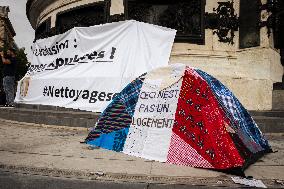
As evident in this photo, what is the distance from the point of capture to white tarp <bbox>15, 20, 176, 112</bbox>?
6648mm

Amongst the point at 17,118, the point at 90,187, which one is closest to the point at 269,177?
the point at 90,187

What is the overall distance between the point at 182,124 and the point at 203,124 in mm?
281

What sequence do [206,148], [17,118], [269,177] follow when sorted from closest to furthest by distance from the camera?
[269,177], [206,148], [17,118]

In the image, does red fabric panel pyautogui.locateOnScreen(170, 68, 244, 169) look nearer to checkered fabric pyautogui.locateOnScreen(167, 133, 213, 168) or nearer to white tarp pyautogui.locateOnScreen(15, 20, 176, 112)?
A: checkered fabric pyautogui.locateOnScreen(167, 133, 213, 168)

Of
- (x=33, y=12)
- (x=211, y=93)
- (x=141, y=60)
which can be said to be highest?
(x=33, y=12)

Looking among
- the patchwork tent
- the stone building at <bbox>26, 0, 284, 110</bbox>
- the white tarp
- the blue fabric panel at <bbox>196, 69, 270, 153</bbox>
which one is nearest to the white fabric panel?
the patchwork tent

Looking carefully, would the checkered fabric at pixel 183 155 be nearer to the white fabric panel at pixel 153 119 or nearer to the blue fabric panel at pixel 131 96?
the white fabric panel at pixel 153 119

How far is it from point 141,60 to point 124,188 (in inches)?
172

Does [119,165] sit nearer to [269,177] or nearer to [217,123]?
[217,123]

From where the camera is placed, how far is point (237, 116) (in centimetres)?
393

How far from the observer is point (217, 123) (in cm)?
342

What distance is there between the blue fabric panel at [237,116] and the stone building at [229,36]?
3.21 metres

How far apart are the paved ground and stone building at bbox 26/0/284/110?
10.4 ft

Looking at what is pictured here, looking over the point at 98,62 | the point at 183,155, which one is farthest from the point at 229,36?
the point at 183,155
